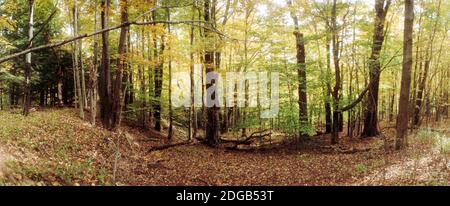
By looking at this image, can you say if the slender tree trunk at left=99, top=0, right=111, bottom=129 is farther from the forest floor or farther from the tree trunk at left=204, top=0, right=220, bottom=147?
→ the tree trunk at left=204, top=0, right=220, bottom=147

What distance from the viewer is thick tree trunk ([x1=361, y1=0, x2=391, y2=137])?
16.1 m

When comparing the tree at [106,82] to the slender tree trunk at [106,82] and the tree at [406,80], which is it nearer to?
the slender tree trunk at [106,82]

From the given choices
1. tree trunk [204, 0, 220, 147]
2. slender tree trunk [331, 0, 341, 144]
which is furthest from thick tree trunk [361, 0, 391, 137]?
tree trunk [204, 0, 220, 147]

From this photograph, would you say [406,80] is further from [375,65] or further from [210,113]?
[210,113]

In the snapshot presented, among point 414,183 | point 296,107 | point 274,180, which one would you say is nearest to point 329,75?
point 296,107

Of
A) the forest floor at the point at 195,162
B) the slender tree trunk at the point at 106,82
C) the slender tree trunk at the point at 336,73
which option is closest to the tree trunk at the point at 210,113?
the forest floor at the point at 195,162

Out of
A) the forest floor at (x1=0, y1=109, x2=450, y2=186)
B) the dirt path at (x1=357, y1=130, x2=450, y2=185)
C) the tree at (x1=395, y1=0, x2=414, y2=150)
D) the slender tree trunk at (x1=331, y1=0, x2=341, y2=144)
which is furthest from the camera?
the slender tree trunk at (x1=331, y1=0, x2=341, y2=144)

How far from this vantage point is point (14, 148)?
29.2ft

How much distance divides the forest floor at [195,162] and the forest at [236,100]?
2.5 inches

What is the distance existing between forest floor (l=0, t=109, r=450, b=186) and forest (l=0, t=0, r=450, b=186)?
0.06 metres

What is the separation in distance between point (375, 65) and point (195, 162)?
1014 centimetres

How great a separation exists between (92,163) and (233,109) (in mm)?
17716

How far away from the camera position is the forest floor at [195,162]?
8.09 m

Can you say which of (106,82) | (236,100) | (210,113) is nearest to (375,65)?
(210,113)
